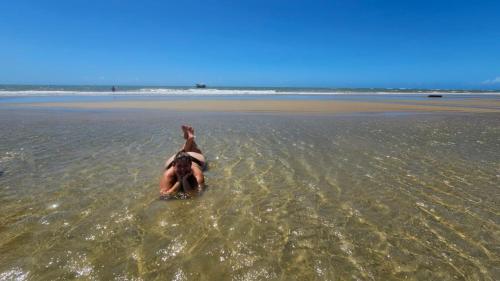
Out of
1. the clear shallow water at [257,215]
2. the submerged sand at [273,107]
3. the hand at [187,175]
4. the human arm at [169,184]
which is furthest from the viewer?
the submerged sand at [273,107]

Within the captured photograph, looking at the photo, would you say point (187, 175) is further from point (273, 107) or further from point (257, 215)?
point (273, 107)

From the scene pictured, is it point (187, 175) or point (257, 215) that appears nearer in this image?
Result: point (257, 215)

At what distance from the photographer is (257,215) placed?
178 inches

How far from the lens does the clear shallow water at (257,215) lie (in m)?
3.29

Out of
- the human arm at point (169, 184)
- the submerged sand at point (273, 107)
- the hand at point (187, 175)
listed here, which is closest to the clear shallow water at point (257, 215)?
the human arm at point (169, 184)

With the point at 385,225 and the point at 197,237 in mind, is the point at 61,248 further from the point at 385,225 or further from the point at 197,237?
the point at 385,225

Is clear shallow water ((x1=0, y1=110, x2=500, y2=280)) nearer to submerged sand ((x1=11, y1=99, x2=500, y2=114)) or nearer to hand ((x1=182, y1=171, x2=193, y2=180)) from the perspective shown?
hand ((x1=182, y1=171, x2=193, y2=180))

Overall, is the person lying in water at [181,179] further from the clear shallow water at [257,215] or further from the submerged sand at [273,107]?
the submerged sand at [273,107]

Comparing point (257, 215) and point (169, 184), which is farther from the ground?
point (169, 184)

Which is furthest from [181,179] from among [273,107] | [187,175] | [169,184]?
[273,107]

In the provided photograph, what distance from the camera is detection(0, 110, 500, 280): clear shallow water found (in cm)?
329

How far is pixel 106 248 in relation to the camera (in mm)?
3598

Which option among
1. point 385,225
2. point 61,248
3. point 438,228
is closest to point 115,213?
point 61,248

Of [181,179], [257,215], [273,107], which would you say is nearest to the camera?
[257,215]
